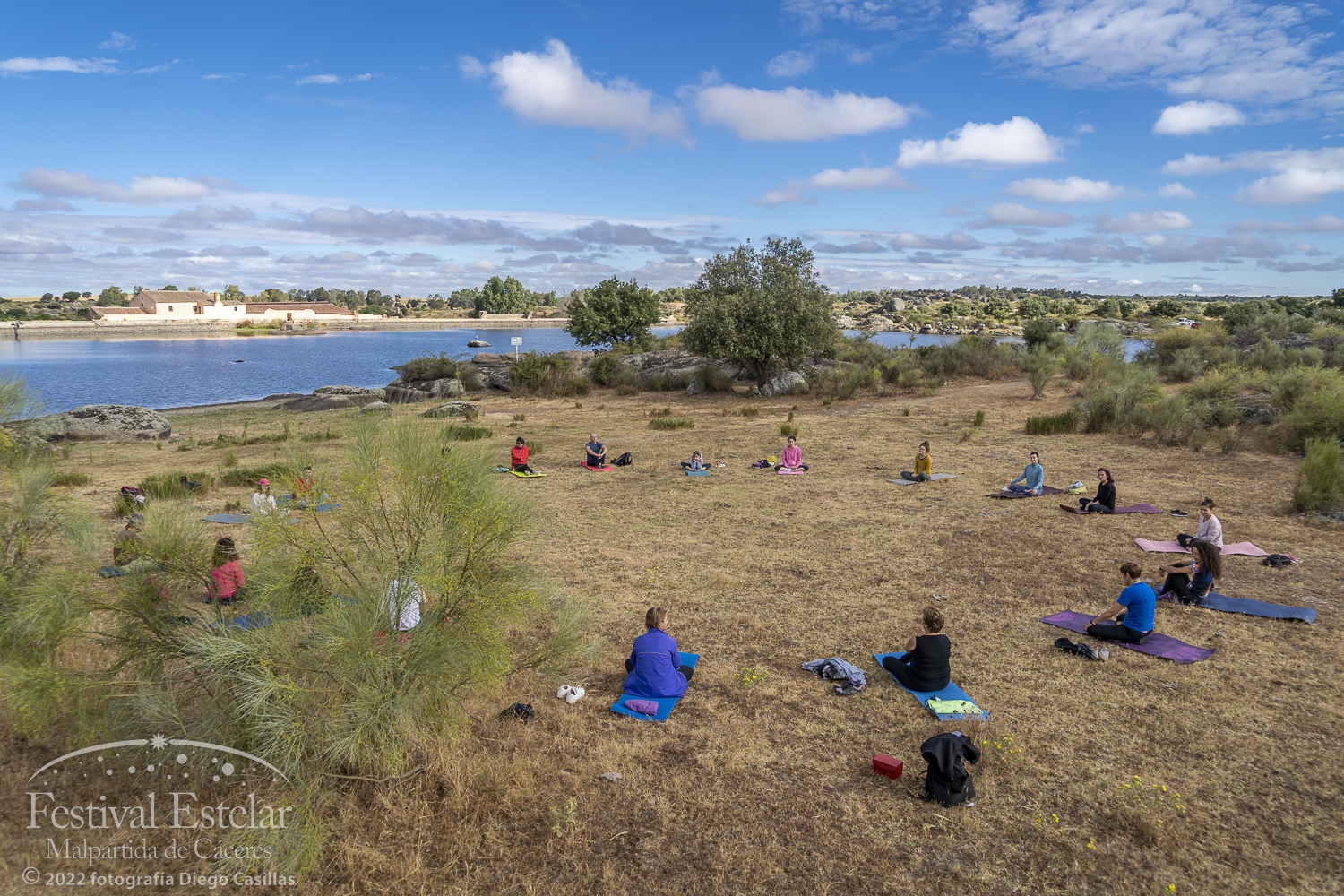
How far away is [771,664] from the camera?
610 cm

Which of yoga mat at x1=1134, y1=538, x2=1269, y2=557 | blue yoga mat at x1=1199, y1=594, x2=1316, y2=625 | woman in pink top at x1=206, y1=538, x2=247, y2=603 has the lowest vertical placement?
blue yoga mat at x1=1199, y1=594, x2=1316, y2=625

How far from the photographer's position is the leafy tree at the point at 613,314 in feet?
138

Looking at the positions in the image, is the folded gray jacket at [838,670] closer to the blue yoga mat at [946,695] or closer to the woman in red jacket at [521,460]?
the blue yoga mat at [946,695]

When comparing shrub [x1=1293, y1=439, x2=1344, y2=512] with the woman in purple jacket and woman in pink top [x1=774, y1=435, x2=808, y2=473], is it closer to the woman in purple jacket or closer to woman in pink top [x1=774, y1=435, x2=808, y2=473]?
woman in pink top [x1=774, y1=435, x2=808, y2=473]

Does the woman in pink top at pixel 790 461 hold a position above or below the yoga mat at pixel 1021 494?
above

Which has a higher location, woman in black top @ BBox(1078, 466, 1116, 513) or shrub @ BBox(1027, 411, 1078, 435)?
shrub @ BBox(1027, 411, 1078, 435)

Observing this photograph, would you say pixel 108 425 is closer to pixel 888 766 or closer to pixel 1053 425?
pixel 888 766

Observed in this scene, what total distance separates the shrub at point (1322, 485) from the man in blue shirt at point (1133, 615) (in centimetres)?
672

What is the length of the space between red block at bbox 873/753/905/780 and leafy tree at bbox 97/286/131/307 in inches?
6188

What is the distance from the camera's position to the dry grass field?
3.72 metres

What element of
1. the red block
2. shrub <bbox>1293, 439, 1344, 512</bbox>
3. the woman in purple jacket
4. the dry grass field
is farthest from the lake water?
shrub <bbox>1293, 439, 1344, 512</bbox>

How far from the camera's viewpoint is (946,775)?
4.27 metres

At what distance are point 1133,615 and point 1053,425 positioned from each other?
1288cm

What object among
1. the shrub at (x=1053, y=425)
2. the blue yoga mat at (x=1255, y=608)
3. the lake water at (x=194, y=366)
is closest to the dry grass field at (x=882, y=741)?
the blue yoga mat at (x=1255, y=608)
